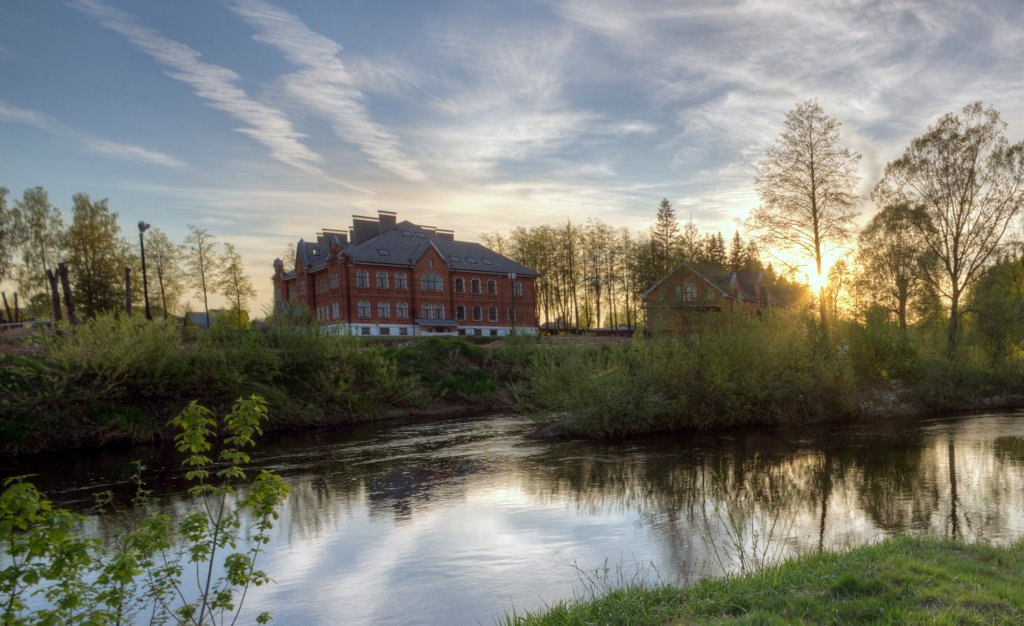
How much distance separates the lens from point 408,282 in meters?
59.2

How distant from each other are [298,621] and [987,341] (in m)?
37.5

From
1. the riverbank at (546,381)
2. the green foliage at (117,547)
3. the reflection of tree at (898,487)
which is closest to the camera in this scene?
the green foliage at (117,547)

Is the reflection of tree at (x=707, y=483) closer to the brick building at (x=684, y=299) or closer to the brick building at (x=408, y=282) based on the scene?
the brick building at (x=684, y=299)

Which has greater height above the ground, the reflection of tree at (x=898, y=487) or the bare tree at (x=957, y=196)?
the bare tree at (x=957, y=196)

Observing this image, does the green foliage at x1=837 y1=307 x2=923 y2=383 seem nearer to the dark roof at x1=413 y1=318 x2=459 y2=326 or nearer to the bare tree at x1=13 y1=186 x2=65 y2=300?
the dark roof at x1=413 y1=318 x2=459 y2=326

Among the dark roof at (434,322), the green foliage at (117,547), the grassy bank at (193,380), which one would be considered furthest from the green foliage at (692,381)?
the dark roof at (434,322)

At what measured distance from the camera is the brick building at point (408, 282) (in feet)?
186

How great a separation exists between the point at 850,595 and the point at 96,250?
6414 cm

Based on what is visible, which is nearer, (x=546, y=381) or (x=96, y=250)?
(x=546, y=381)

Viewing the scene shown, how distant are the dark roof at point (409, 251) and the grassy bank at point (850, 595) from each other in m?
52.4

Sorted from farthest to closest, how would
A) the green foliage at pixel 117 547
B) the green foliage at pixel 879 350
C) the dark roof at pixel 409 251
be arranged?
the dark roof at pixel 409 251 < the green foliage at pixel 879 350 < the green foliage at pixel 117 547

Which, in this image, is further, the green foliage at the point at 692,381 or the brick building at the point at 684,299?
the brick building at the point at 684,299

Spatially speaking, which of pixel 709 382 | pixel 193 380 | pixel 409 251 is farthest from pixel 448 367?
pixel 409 251

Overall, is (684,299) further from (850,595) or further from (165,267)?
(165,267)
